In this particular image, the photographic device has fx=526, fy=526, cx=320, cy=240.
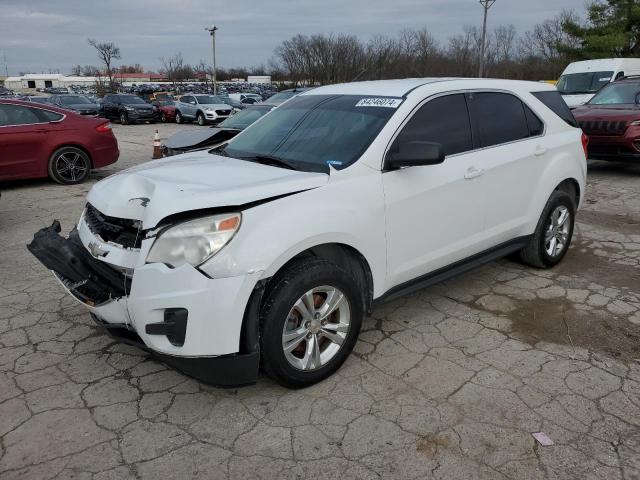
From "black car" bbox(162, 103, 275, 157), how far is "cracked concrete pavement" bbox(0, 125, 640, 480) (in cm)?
359

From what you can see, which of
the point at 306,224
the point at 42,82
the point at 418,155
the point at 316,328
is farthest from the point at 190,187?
the point at 42,82

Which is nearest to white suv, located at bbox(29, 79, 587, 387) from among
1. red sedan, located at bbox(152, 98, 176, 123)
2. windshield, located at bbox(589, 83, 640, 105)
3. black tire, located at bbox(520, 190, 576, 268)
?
black tire, located at bbox(520, 190, 576, 268)

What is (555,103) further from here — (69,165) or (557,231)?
(69,165)

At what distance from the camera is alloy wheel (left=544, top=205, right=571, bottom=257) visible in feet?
16.1

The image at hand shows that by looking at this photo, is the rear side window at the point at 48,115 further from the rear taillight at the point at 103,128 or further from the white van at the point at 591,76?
the white van at the point at 591,76

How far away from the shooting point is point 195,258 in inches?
106

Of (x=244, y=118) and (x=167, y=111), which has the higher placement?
(x=167, y=111)

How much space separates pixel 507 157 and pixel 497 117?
0.35 metres

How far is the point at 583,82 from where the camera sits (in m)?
15.0

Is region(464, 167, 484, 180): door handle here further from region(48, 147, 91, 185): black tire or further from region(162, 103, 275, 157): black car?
region(48, 147, 91, 185): black tire

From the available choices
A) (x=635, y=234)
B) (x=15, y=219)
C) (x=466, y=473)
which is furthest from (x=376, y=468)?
(x=15, y=219)

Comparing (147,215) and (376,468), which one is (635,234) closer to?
(376,468)

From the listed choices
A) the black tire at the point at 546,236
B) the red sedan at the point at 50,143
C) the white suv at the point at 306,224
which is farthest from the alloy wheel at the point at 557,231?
the red sedan at the point at 50,143

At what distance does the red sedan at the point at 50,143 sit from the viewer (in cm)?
888
